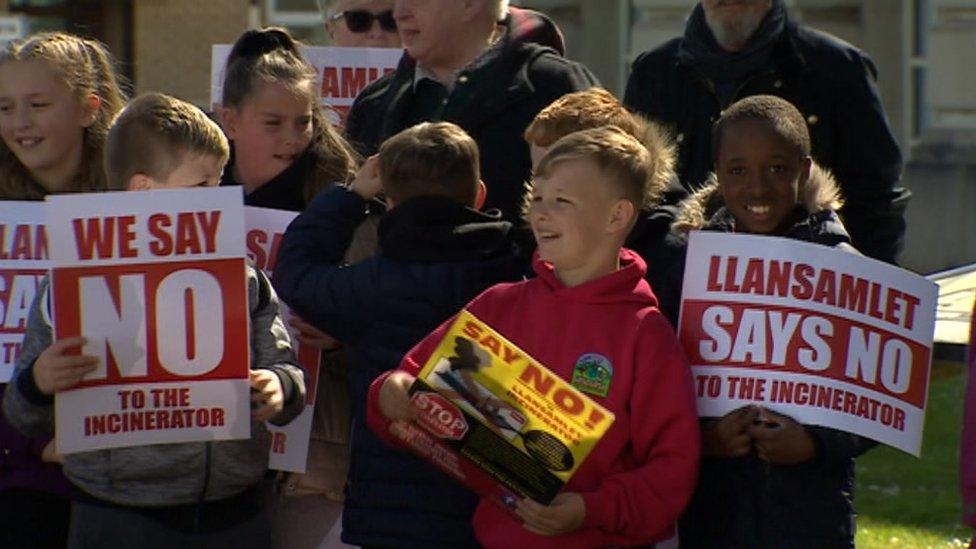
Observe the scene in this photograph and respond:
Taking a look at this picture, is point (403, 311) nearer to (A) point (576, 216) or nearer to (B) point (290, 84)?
(A) point (576, 216)

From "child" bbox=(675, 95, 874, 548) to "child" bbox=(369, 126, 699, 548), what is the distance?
0.17m

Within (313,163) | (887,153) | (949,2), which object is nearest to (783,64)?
(887,153)

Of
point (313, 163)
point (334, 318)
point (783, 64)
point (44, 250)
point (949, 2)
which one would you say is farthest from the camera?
point (949, 2)

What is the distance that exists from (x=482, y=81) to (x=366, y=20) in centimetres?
154

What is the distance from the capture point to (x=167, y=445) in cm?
456

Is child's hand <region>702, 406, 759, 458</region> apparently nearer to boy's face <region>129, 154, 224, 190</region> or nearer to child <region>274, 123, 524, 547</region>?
child <region>274, 123, 524, 547</region>

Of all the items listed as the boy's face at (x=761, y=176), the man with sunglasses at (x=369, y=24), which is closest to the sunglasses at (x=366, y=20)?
the man with sunglasses at (x=369, y=24)

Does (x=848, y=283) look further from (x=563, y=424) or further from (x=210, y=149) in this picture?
(x=210, y=149)

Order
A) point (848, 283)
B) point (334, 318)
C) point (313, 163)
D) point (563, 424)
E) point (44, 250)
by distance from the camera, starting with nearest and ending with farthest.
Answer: point (563, 424)
point (848, 283)
point (334, 318)
point (44, 250)
point (313, 163)

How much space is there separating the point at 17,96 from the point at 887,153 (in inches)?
87.6

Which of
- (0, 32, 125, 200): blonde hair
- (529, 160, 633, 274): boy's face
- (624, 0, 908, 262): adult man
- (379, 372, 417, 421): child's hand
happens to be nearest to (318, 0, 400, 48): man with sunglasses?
(624, 0, 908, 262): adult man

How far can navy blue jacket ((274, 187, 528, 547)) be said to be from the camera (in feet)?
15.0

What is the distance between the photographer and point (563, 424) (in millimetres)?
4102

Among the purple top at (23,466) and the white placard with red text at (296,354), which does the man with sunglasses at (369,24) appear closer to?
the white placard with red text at (296,354)
